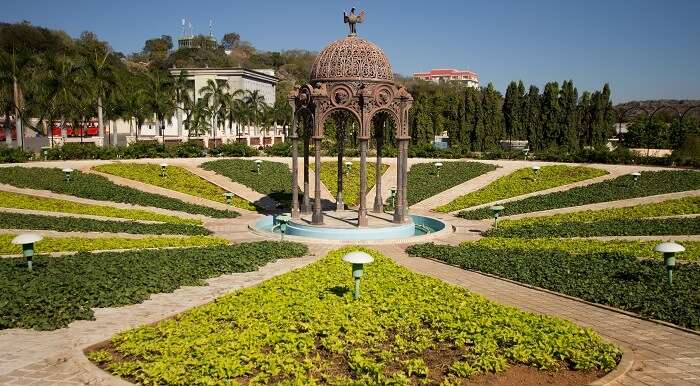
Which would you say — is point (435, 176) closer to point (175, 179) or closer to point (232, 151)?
point (175, 179)

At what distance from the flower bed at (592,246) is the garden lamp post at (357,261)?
8695 mm

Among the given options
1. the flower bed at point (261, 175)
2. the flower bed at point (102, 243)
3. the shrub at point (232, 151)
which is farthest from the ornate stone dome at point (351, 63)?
the shrub at point (232, 151)

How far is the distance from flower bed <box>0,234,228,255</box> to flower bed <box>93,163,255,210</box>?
9874 millimetres

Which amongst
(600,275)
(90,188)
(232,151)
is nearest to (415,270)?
(600,275)

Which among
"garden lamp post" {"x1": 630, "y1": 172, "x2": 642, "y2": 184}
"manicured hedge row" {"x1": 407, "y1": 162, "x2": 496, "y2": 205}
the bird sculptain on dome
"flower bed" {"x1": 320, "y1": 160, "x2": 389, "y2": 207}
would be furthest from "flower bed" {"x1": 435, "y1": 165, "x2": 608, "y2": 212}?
the bird sculptain on dome

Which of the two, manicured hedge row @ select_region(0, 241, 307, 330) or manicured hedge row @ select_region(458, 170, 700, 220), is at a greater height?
manicured hedge row @ select_region(458, 170, 700, 220)

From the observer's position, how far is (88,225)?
23953 mm

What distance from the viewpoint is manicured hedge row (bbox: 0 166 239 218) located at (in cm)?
2991

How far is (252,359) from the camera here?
404 inches

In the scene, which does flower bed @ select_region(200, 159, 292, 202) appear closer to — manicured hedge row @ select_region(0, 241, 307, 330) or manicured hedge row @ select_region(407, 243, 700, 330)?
manicured hedge row @ select_region(0, 241, 307, 330)

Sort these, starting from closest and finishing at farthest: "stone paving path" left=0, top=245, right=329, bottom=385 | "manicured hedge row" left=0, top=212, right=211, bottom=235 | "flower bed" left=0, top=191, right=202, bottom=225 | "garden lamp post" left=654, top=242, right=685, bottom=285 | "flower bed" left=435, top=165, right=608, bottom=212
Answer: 1. "stone paving path" left=0, top=245, right=329, bottom=385
2. "garden lamp post" left=654, top=242, right=685, bottom=285
3. "manicured hedge row" left=0, top=212, right=211, bottom=235
4. "flower bed" left=0, top=191, right=202, bottom=225
5. "flower bed" left=435, top=165, right=608, bottom=212

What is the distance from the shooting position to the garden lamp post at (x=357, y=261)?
44.4ft

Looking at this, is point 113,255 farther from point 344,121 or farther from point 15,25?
point 15,25

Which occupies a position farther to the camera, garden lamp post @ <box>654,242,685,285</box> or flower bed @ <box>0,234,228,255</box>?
flower bed @ <box>0,234,228,255</box>
